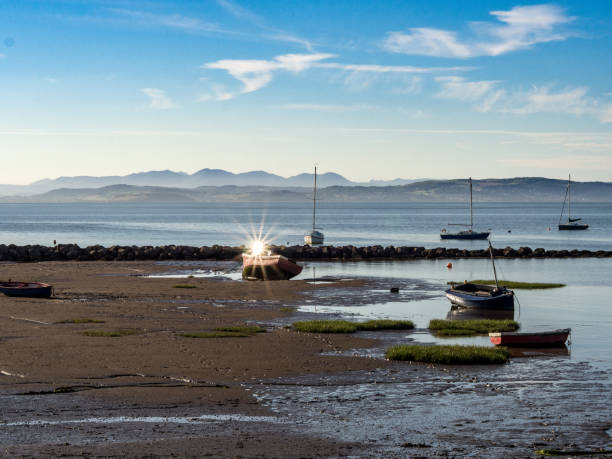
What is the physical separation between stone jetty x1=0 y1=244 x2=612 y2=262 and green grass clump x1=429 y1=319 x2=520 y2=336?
47.1m

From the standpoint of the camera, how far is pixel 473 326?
33.9 metres

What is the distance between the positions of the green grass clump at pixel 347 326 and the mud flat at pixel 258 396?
788 mm

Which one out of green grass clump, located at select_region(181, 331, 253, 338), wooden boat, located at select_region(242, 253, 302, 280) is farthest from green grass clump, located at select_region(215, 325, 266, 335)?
wooden boat, located at select_region(242, 253, 302, 280)

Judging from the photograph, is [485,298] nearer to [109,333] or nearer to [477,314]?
[477,314]

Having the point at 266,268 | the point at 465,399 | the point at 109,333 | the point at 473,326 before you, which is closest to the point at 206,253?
the point at 266,268

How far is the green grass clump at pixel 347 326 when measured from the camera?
3209 cm

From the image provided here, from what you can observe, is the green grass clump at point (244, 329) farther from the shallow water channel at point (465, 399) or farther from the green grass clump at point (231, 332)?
the shallow water channel at point (465, 399)

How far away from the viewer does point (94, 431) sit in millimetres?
16578

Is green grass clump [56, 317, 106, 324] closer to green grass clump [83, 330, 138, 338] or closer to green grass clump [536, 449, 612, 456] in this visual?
green grass clump [83, 330, 138, 338]

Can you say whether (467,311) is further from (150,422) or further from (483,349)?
(150,422)

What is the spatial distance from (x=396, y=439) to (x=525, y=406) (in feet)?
16.6

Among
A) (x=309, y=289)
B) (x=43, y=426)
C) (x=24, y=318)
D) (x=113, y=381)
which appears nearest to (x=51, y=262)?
(x=309, y=289)

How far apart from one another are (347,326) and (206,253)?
165 feet

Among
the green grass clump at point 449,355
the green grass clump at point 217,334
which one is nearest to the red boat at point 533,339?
the green grass clump at point 449,355
